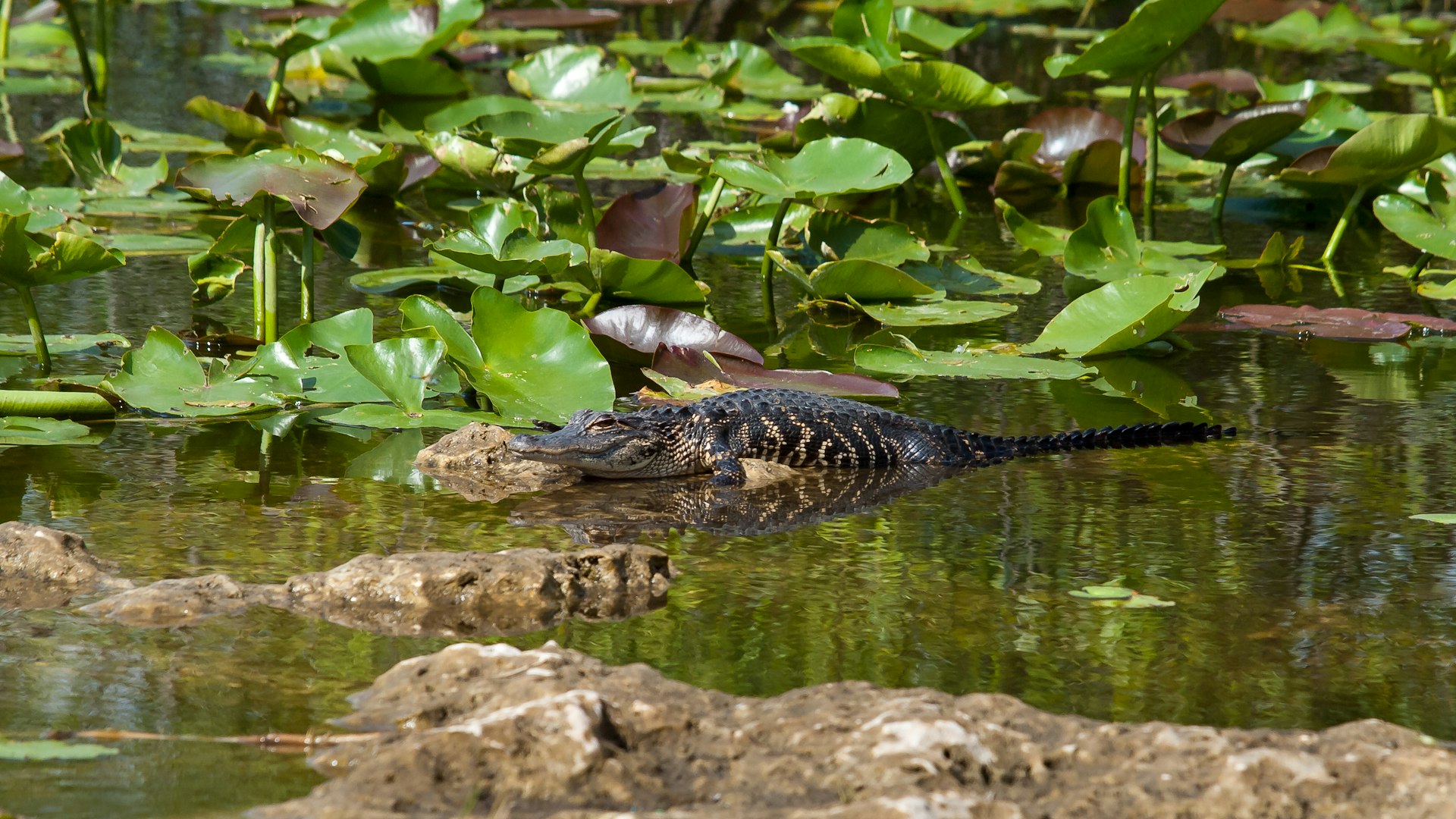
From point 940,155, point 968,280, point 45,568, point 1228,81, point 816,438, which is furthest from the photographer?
point 1228,81

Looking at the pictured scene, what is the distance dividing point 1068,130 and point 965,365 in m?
3.60

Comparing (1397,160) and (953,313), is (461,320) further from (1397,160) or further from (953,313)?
(1397,160)

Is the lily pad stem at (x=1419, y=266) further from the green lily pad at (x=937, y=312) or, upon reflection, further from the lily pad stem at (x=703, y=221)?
the lily pad stem at (x=703, y=221)

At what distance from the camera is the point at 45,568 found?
120 inches

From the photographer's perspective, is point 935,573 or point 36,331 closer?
point 935,573

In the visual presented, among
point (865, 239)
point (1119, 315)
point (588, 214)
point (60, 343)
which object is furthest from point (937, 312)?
point (60, 343)

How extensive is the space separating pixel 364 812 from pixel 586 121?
4.29 meters

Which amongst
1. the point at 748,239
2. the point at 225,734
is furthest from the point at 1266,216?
the point at 225,734

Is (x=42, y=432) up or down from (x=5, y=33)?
down

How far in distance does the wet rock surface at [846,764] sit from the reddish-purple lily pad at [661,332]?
2594mm

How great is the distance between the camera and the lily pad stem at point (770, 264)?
5.75 metres

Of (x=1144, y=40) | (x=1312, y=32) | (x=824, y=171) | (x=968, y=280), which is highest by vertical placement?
(x=1312, y=32)

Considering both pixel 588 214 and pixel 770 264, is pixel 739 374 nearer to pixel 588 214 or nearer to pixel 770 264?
pixel 588 214

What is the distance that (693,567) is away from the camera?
3344mm
